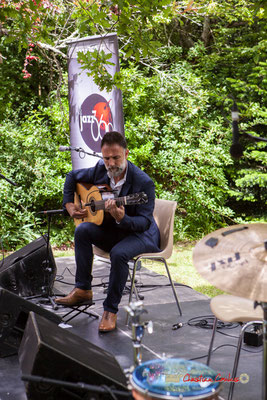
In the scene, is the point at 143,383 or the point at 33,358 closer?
the point at 143,383

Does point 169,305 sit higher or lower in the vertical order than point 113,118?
lower

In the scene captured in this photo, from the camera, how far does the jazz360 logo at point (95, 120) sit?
16.0 ft

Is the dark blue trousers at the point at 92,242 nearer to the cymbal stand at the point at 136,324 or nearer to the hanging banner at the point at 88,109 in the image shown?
the hanging banner at the point at 88,109

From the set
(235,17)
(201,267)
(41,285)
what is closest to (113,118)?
(41,285)

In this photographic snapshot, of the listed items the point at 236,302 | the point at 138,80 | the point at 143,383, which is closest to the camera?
the point at 143,383

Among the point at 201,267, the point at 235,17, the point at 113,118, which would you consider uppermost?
the point at 235,17

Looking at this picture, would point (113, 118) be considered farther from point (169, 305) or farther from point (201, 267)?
point (201, 267)

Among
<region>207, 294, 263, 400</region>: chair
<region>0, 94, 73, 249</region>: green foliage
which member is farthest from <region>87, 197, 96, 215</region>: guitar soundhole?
<region>0, 94, 73, 249</region>: green foliage

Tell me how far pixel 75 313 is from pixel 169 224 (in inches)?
42.0

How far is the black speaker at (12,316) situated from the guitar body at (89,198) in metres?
1.08

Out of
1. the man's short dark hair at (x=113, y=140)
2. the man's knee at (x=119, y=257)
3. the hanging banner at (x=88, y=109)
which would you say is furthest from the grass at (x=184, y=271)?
the hanging banner at (x=88, y=109)

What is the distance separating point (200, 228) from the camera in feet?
27.1

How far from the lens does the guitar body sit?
158 inches

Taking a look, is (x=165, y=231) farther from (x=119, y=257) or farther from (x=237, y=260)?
(x=237, y=260)
